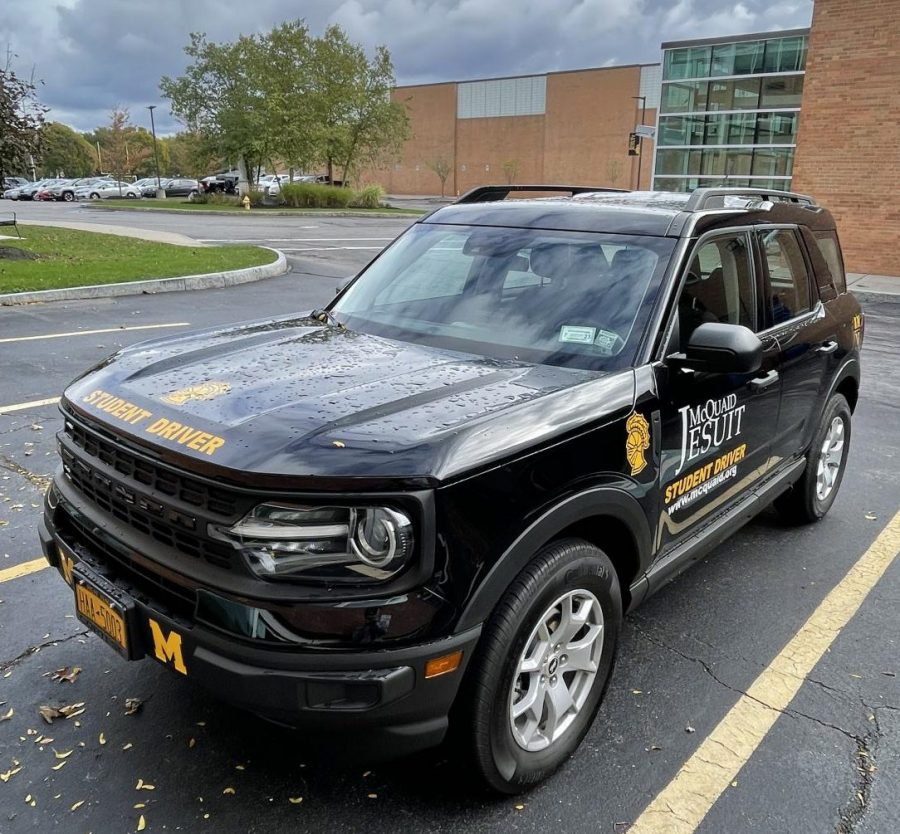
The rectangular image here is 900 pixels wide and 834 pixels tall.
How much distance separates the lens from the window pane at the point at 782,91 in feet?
80.4

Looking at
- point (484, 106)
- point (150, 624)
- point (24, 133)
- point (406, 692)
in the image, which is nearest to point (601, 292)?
point (406, 692)

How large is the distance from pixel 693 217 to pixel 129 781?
288 centimetres

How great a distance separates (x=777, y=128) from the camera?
24828 millimetres

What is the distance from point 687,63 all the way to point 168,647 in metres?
27.9

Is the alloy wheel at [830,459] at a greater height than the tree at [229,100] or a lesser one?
lesser

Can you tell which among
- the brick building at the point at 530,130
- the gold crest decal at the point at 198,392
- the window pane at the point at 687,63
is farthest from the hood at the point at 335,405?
the brick building at the point at 530,130

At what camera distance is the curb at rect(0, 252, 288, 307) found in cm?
1068

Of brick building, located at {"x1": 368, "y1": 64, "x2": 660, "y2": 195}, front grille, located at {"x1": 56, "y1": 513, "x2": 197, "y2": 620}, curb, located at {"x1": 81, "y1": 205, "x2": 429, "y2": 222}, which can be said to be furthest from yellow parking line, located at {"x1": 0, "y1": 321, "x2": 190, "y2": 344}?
brick building, located at {"x1": 368, "y1": 64, "x2": 660, "y2": 195}

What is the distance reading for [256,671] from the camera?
198 cm

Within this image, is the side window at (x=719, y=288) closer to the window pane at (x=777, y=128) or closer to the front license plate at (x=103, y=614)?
the front license plate at (x=103, y=614)

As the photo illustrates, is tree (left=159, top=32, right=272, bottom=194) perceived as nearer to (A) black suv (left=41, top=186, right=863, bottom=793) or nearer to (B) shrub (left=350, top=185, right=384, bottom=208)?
(B) shrub (left=350, top=185, right=384, bottom=208)

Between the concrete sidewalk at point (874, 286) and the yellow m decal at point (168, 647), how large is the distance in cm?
1430

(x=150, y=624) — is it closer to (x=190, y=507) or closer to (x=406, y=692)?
(x=190, y=507)

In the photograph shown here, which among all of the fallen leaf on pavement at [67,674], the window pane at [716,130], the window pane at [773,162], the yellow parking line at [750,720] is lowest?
the yellow parking line at [750,720]
